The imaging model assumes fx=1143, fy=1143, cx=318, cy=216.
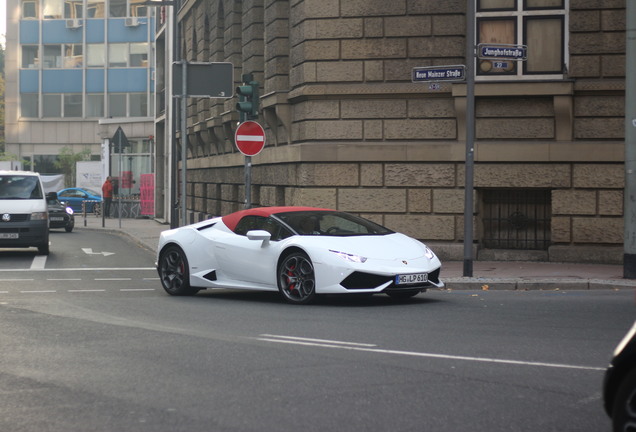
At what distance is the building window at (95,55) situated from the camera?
7681cm

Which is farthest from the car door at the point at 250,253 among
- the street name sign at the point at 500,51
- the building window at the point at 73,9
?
the building window at the point at 73,9

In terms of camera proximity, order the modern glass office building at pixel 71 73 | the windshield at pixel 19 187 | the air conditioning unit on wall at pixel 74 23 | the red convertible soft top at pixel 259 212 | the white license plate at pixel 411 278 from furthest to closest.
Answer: the air conditioning unit on wall at pixel 74 23, the modern glass office building at pixel 71 73, the windshield at pixel 19 187, the red convertible soft top at pixel 259 212, the white license plate at pixel 411 278

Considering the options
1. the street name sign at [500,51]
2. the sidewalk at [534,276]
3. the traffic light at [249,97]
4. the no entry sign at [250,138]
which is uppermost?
the street name sign at [500,51]

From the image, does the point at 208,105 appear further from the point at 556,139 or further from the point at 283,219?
the point at 283,219

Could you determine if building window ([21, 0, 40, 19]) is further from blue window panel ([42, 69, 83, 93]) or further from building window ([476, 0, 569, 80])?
building window ([476, 0, 569, 80])

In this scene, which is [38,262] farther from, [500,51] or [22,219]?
Result: [500,51]

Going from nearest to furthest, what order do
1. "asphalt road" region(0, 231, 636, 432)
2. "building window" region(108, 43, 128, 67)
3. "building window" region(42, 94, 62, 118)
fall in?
"asphalt road" region(0, 231, 636, 432)
"building window" region(108, 43, 128, 67)
"building window" region(42, 94, 62, 118)

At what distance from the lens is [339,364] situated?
8508 millimetres

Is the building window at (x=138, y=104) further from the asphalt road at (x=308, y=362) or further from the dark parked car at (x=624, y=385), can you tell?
the dark parked car at (x=624, y=385)

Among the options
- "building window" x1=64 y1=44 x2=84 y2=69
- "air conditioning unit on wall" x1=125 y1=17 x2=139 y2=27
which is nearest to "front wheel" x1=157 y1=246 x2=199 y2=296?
"air conditioning unit on wall" x1=125 y1=17 x2=139 y2=27

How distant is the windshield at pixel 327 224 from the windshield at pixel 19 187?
1123 cm

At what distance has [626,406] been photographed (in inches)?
195

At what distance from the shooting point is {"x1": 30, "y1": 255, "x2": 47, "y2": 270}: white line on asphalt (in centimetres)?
2066

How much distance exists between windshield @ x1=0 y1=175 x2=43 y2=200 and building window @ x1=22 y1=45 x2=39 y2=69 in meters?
55.6
